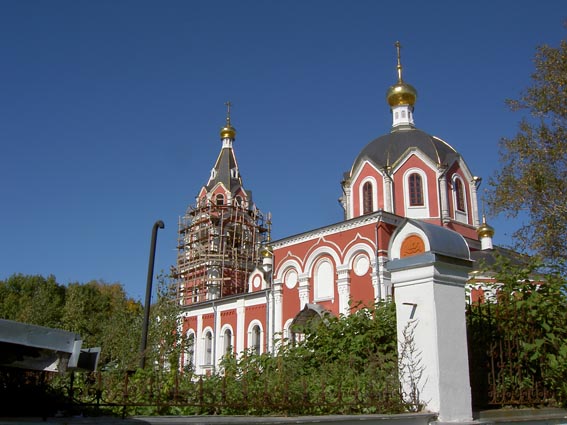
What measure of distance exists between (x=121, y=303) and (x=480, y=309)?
1347cm

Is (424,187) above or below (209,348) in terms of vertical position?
above

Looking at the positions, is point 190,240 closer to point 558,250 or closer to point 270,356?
point 558,250

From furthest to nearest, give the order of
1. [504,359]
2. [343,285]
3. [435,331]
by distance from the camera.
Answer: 1. [343,285]
2. [504,359]
3. [435,331]

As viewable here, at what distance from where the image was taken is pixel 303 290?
2359 centimetres

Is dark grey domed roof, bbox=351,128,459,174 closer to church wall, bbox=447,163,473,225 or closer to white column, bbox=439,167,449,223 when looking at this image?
church wall, bbox=447,163,473,225

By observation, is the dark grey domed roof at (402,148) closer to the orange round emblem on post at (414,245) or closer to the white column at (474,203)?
the white column at (474,203)

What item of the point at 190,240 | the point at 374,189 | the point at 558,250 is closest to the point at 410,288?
the point at 558,250

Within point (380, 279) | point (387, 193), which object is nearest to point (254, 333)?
point (380, 279)

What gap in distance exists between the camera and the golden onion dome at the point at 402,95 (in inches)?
1160

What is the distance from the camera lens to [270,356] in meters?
6.58

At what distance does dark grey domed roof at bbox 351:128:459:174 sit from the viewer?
25422 mm

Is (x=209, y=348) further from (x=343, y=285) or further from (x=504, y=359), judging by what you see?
(x=504, y=359)

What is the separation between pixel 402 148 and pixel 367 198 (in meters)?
2.73

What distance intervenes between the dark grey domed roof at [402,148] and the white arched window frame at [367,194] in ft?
2.69
